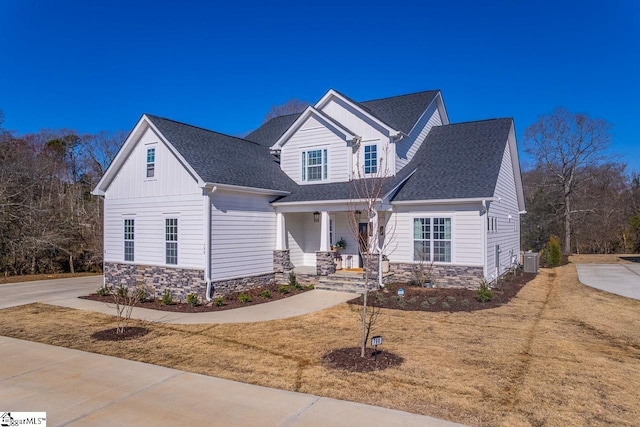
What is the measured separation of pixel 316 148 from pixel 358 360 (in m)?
11.2

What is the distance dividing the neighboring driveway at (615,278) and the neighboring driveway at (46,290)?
1890 centimetres

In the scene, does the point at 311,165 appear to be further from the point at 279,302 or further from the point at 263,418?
the point at 263,418

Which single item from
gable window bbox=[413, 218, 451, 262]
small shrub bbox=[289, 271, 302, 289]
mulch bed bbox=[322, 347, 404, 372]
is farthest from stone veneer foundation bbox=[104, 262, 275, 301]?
mulch bed bbox=[322, 347, 404, 372]

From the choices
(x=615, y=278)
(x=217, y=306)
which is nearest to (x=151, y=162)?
(x=217, y=306)

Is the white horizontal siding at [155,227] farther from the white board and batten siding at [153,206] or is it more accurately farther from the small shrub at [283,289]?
the small shrub at [283,289]

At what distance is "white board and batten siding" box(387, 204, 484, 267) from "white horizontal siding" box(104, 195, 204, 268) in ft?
22.6

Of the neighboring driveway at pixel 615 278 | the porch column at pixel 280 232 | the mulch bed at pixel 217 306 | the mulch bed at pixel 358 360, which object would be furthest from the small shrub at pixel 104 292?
the neighboring driveway at pixel 615 278

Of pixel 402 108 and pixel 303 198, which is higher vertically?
pixel 402 108

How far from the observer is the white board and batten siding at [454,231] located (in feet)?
44.0

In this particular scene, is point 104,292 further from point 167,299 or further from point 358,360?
point 358,360

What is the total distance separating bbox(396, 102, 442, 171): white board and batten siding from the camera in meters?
16.0

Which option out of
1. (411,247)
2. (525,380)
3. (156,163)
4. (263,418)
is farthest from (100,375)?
(411,247)

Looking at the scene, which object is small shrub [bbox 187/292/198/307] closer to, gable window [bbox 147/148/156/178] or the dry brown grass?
the dry brown grass

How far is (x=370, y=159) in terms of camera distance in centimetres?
1590
